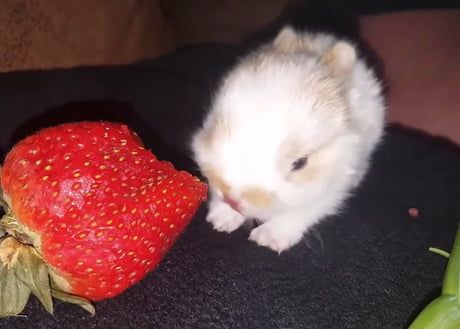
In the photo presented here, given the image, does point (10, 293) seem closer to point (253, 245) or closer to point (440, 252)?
point (253, 245)

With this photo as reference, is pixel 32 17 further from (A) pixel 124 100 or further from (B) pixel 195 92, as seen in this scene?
(B) pixel 195 92

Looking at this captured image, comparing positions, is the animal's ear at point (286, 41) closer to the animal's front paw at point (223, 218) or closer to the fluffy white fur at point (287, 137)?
the fluffy white fur at point (287, 137)

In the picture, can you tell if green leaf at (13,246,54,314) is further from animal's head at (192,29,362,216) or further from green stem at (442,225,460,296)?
green stem at (442,225,460,296)

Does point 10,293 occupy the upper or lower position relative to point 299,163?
upper

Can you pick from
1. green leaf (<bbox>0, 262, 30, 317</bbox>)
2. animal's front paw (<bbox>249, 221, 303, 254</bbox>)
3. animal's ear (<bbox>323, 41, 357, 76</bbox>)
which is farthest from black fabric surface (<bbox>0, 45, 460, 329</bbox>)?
animal's ear (<bbox>323, 41, 357, 76</bbox>)

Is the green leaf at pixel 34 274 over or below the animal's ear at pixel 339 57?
over

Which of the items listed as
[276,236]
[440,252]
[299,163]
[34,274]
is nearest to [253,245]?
[276,236]

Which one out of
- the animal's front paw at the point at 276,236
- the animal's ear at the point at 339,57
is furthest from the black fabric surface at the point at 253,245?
the animal's ear at the point at 339,57
